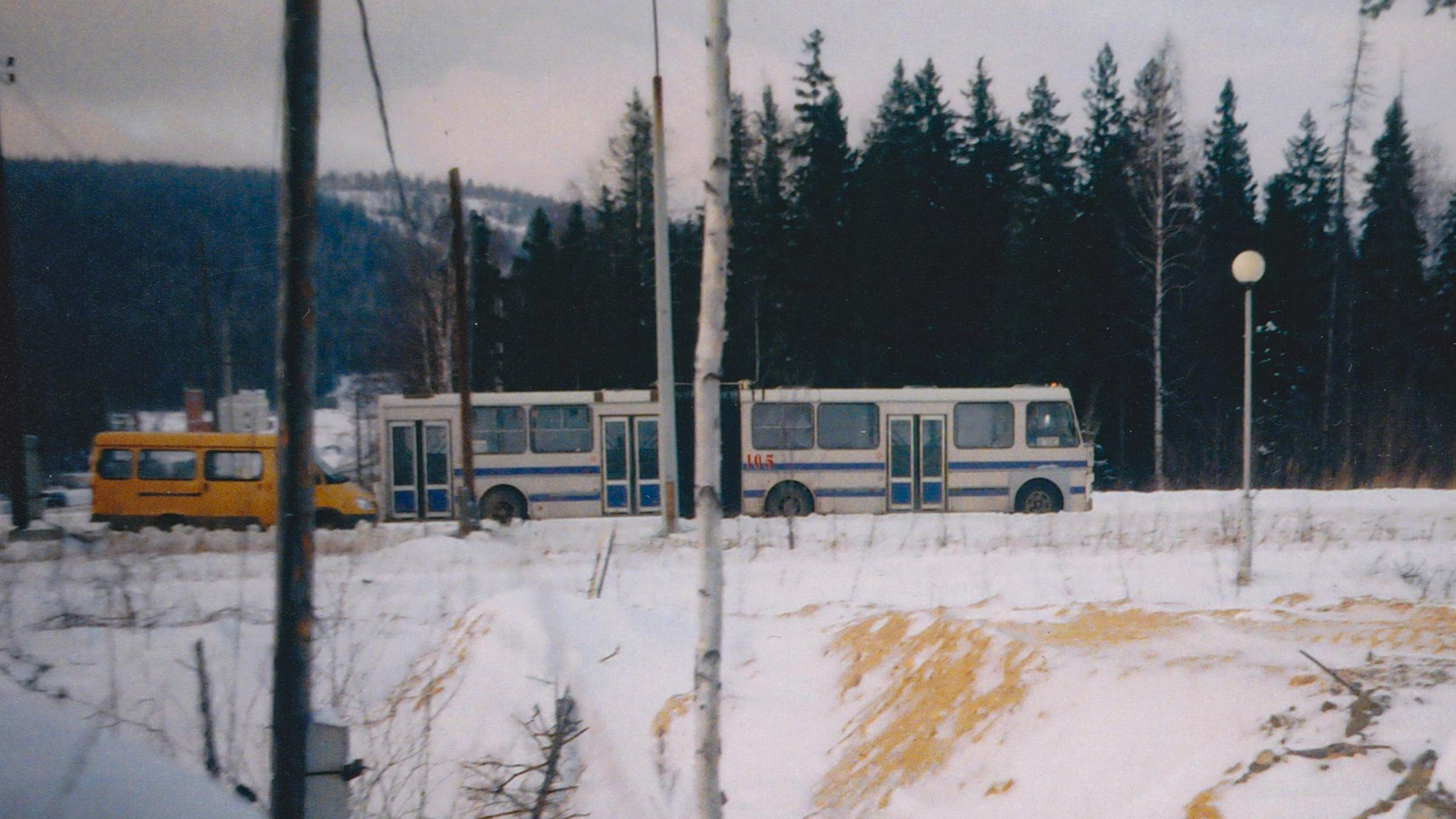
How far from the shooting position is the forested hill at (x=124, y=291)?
63.8 feet

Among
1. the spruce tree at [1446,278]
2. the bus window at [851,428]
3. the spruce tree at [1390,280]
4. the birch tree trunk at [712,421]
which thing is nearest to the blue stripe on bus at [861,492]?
the bus window at [851,428]

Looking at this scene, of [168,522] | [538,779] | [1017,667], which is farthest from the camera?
[168,522]

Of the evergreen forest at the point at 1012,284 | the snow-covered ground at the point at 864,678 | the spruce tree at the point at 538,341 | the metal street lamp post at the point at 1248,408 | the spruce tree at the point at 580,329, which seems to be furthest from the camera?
the spruce tree at the point at 538,341

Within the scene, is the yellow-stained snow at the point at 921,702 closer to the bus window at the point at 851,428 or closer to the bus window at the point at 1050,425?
the bus window at the point at 851,428

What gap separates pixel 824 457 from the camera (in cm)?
2008

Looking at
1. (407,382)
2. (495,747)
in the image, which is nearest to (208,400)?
(407,382)

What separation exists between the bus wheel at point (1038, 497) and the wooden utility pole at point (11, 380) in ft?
59.7

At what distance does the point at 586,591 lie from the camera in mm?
11164

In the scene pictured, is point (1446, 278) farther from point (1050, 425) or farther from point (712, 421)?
point (712, 421)

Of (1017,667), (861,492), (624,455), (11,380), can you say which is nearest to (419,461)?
(624,455)

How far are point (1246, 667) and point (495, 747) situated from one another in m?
4.11

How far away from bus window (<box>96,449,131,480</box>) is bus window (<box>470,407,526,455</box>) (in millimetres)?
6642

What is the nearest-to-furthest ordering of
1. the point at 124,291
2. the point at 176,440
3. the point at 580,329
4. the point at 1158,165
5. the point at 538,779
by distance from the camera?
1. the point at 538,779
2. the point at 176,440
3. the point at 124,291
4. the point at 1158,165
5. the point at 580,329

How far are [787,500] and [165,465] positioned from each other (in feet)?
39.9
